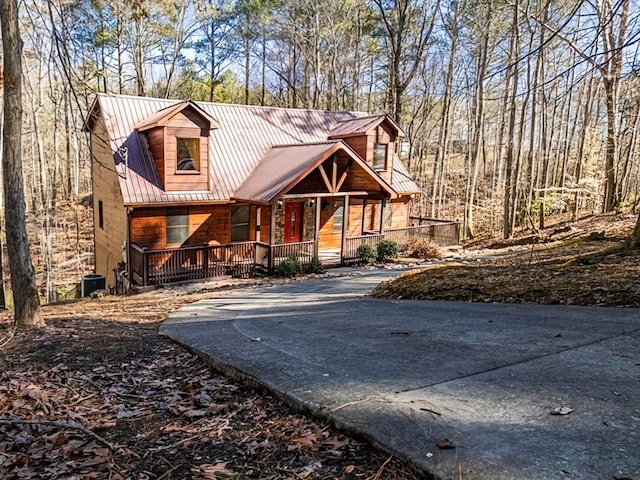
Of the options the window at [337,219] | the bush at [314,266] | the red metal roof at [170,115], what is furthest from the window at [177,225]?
the window at [337,219]

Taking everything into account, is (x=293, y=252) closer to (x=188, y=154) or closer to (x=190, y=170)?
(x=190, y=170)

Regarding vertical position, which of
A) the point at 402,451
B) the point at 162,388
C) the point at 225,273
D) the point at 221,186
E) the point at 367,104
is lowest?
the point at 225,273

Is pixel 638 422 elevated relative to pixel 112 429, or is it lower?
elevated

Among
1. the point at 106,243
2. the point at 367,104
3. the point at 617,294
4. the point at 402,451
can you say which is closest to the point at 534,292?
the point at 617,294

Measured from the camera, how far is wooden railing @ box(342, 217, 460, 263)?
19.1 meters

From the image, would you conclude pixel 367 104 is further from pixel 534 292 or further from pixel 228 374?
pixel 228 374

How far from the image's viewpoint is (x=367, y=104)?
1593 inches

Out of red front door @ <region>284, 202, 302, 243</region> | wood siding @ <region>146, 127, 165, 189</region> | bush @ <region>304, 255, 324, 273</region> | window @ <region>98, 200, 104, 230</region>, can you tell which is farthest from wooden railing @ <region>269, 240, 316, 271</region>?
window @ <region>98, 200, 104, 230</region>

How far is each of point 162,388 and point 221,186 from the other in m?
14.1

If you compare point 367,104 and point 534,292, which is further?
point 367,104

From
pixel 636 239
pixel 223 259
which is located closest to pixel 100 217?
pixel 223 259

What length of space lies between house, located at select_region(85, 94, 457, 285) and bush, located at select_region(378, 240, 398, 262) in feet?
1.50

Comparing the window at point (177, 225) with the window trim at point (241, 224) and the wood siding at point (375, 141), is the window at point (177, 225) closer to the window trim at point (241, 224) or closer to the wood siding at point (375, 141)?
the window trim at point (241, 224)

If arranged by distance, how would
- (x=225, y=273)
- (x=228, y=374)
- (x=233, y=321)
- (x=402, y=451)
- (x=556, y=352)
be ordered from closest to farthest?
(x=402, y=451), (x=556, y=352), (x=228, y=374), (x=233, y=321), (x=225, y=273)
